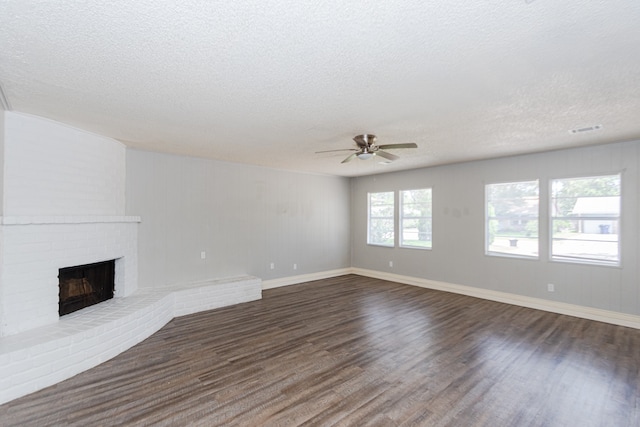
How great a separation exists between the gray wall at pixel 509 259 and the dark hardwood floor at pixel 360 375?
23.0 inches

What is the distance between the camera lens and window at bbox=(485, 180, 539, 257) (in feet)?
16.8

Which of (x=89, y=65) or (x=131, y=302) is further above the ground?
(x=89, y=65)

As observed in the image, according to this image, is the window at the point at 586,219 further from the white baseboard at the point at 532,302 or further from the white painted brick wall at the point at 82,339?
the white painted brick wall at the point at 82,339

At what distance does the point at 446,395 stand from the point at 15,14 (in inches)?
152

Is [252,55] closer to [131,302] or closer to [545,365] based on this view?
[131,302]

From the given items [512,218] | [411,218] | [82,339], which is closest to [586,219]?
[512,218]

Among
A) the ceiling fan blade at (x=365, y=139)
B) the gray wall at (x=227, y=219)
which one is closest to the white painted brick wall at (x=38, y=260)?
the gray wall at (x=227, y=219)

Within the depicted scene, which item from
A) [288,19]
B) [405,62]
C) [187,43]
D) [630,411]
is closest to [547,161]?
[630,411]

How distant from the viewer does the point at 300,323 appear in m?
4.24

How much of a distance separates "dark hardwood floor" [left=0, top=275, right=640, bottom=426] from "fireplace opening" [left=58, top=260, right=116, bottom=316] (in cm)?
96

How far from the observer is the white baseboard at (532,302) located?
13.8 feet

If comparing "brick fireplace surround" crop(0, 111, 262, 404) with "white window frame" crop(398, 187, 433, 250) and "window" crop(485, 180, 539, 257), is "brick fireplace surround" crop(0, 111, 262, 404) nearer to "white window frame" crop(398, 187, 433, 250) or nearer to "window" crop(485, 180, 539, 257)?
"white window frame" crop(398, 187, 433, 250)

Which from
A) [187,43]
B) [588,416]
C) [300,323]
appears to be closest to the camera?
[187,43]

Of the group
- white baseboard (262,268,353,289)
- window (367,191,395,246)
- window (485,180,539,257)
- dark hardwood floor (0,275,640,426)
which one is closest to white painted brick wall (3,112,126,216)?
dark hardwood floor (0,275,640,426)
